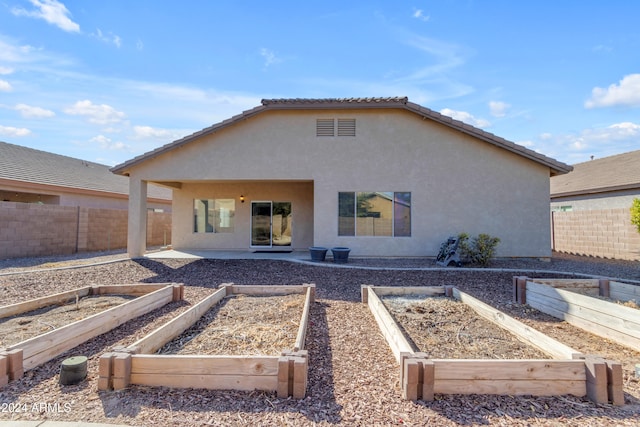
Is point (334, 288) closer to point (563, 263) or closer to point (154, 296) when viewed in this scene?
point (154, 296)

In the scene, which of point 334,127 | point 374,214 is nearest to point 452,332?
point 374,214

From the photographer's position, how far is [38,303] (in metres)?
5.49

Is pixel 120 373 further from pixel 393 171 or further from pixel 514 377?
pixel 393 171

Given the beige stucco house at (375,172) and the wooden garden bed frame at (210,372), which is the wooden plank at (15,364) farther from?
the beige stucco house at (375,172)

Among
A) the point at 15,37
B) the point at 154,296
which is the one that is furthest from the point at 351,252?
A: the point at 15,37

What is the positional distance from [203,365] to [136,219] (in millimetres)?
9790

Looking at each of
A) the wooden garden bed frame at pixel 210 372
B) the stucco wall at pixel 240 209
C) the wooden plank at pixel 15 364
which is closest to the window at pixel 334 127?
the stucco wall at pixel 240 209

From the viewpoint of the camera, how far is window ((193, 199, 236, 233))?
14195mm

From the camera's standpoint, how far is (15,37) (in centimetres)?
916

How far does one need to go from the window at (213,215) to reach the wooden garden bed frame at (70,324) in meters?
7.67

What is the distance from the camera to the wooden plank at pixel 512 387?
9.83 ft

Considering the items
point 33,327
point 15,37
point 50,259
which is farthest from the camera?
point 50,259

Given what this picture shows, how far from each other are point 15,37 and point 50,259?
7.61m

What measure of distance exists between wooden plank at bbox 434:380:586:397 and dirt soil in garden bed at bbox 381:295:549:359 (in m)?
0.50
